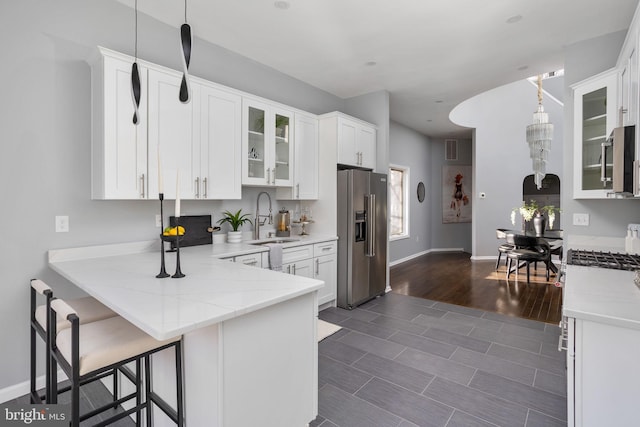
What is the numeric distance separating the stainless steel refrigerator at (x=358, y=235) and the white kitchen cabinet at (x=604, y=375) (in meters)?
2.71

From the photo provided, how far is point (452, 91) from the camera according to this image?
190 inches

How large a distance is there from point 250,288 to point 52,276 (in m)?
1.76

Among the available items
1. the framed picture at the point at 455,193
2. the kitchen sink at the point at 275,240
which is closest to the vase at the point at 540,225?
the framed picture at the point at 455,193

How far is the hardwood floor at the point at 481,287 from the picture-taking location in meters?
4.06

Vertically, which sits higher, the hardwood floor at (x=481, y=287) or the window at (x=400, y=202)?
the window at (x=400, y=202)

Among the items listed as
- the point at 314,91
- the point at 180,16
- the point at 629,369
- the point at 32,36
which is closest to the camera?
the point at 629,369

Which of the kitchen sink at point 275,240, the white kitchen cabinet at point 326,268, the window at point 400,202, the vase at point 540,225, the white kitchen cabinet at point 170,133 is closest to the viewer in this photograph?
the white kitchen cabinet at point 170,133

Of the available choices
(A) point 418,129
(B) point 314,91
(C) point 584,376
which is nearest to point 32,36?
(B) point 314,91

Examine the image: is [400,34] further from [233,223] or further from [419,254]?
[419,254]

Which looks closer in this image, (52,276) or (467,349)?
(52,276)

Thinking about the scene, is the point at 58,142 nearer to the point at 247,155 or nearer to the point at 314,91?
the point at 247,155

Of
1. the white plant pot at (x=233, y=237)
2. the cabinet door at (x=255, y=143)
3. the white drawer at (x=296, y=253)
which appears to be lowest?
the white drawer at (x=296, y=253)

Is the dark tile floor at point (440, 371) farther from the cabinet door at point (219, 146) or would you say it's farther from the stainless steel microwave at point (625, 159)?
the cabinet door at point (219, 146)

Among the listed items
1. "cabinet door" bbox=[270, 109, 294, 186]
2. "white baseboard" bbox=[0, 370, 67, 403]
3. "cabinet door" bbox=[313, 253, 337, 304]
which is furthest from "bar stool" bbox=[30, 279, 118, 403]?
"cabinet door" bbox=[313, 253, 337, 304]
